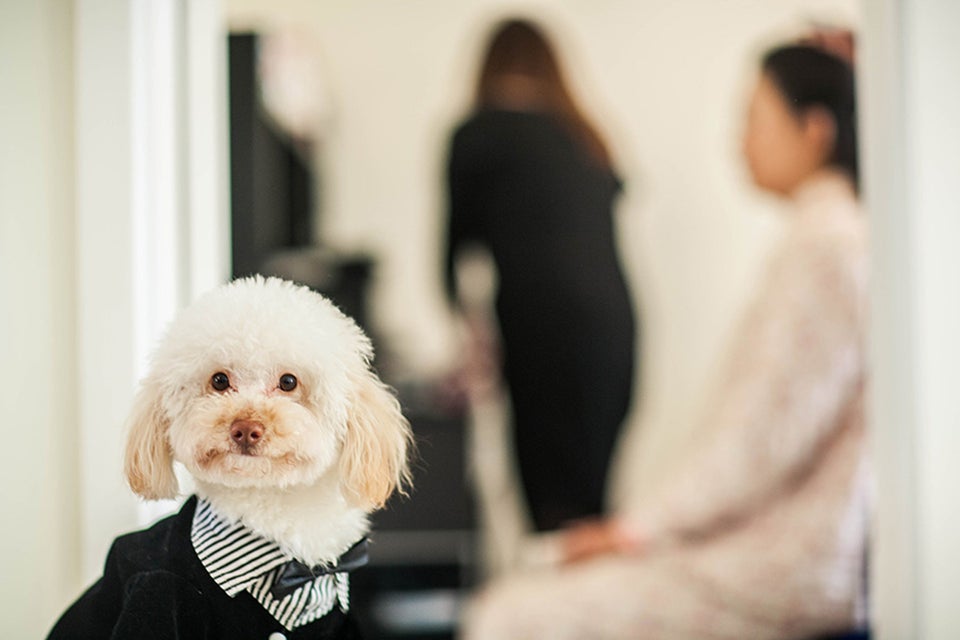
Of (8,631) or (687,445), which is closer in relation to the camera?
(8,631)

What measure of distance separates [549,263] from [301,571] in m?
1.42

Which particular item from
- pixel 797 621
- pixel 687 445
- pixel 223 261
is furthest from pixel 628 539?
pixel 687 445

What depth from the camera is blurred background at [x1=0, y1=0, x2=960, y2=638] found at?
86 centimetres

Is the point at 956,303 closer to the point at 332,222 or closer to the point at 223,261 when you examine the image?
the point at 223,261

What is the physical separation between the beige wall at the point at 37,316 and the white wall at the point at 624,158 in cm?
224

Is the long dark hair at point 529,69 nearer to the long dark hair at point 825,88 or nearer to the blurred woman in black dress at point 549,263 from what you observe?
the blurred woman in black dress at point 549,263

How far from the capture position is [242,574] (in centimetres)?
63

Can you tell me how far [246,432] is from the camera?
1.90 ft

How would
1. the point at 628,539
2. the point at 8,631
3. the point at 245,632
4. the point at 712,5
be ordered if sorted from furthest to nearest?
the point at 712,5 → the point at 628,539 → the point at 8,631 → the point at 245,632


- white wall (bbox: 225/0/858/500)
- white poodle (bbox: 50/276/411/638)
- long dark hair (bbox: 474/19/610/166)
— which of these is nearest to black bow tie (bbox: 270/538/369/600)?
white poodle (bbox: 50/276/411/638)

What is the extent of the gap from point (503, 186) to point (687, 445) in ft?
5.19

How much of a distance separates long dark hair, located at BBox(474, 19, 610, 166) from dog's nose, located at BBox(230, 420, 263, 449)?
1568mm

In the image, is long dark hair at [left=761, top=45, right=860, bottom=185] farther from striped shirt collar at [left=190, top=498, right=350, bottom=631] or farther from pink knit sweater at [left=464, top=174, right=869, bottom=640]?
striped shirt collar at [left=190, top=498, right=350, bottom=631]

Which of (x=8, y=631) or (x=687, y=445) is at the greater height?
(x=8, y=631)
